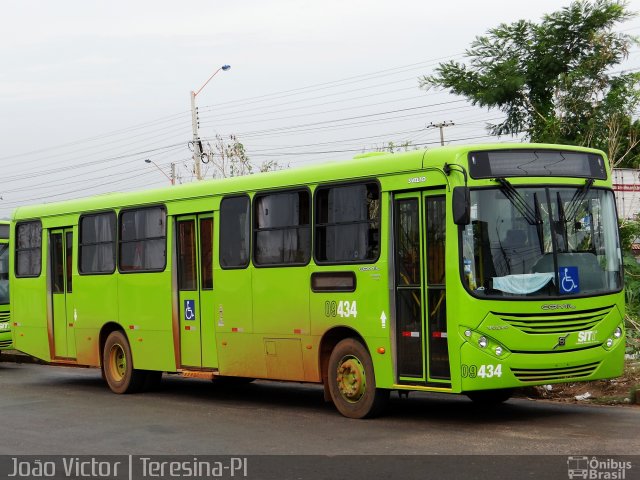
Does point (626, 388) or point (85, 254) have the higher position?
point (85, 254)

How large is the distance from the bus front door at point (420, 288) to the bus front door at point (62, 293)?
810cm

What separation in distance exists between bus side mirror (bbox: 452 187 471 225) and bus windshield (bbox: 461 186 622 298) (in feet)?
0.83

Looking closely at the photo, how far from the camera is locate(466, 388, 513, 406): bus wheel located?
43.7 feet

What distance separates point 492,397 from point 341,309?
2200mm

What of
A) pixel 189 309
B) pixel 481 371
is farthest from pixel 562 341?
pixel 189 309

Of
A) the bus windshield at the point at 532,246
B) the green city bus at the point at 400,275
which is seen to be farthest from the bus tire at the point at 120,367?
the bus windshield at the point at 532,246

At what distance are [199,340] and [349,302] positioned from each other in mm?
3541

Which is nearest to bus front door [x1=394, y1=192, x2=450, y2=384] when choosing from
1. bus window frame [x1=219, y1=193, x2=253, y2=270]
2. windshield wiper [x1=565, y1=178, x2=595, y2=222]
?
windshield wiper [x1=565, y1=178, x2=595, y2=222]

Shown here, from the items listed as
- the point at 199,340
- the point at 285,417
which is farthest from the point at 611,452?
the point at 199,340

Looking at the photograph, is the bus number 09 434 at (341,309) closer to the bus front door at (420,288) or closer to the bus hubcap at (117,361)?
the bus front door at (420,288)

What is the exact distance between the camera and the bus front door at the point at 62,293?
1880cm

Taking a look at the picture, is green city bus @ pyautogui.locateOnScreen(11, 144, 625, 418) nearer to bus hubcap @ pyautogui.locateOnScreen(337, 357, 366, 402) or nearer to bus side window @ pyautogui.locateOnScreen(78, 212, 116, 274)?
bus hubcap @ pyautogui.locateOnScreen(337, 357, 366, 402)

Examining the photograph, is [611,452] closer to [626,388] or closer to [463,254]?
[463,254]
